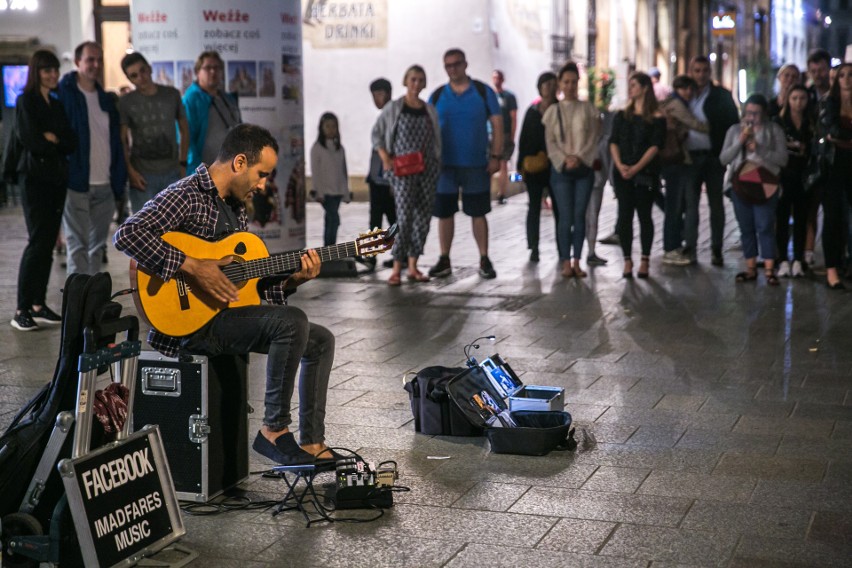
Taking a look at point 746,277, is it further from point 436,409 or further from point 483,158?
point 436,409

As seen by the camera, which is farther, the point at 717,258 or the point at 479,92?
the point at 717,258

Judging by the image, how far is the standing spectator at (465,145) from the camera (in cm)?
1108

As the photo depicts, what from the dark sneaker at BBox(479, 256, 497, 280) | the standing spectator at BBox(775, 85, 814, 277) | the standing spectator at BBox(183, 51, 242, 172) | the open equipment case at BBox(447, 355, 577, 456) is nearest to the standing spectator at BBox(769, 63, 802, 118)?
the standing spectator at BBox(775, 85, 814, 277)

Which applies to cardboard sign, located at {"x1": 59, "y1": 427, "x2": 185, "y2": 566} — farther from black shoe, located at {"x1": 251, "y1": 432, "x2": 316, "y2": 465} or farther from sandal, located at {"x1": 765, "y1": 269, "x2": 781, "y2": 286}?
sandal, located at {"x1": 765, "y1": 269, "x2": 781, "y2": 286}

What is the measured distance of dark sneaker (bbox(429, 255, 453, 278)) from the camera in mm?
11352

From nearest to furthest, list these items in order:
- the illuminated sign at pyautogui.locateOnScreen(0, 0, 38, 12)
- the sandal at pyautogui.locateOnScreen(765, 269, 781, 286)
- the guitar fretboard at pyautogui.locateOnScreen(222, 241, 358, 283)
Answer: the guitar fretboard at pyautogui.locateOnScreen(222, 241, 358, 283) < the sandal at pyautogui.locateOnScreen(765, 269, 781, 286) < the illuminated sign at pyautogui.locateOnScreen(0, 0, 38, 12)

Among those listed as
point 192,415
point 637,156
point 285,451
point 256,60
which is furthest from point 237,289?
point 637,156

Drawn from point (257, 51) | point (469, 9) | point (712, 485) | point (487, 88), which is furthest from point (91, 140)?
point (469, 9)

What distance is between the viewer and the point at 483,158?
11133 millimetres

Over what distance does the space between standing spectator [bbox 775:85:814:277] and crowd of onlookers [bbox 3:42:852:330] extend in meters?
0.01

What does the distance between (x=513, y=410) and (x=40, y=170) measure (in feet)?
14.1

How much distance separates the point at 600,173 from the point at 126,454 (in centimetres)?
849

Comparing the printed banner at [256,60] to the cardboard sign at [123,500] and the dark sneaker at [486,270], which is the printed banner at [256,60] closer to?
the dark sneaker at [486,270]

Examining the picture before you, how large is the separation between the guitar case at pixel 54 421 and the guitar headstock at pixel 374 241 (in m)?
1.30
